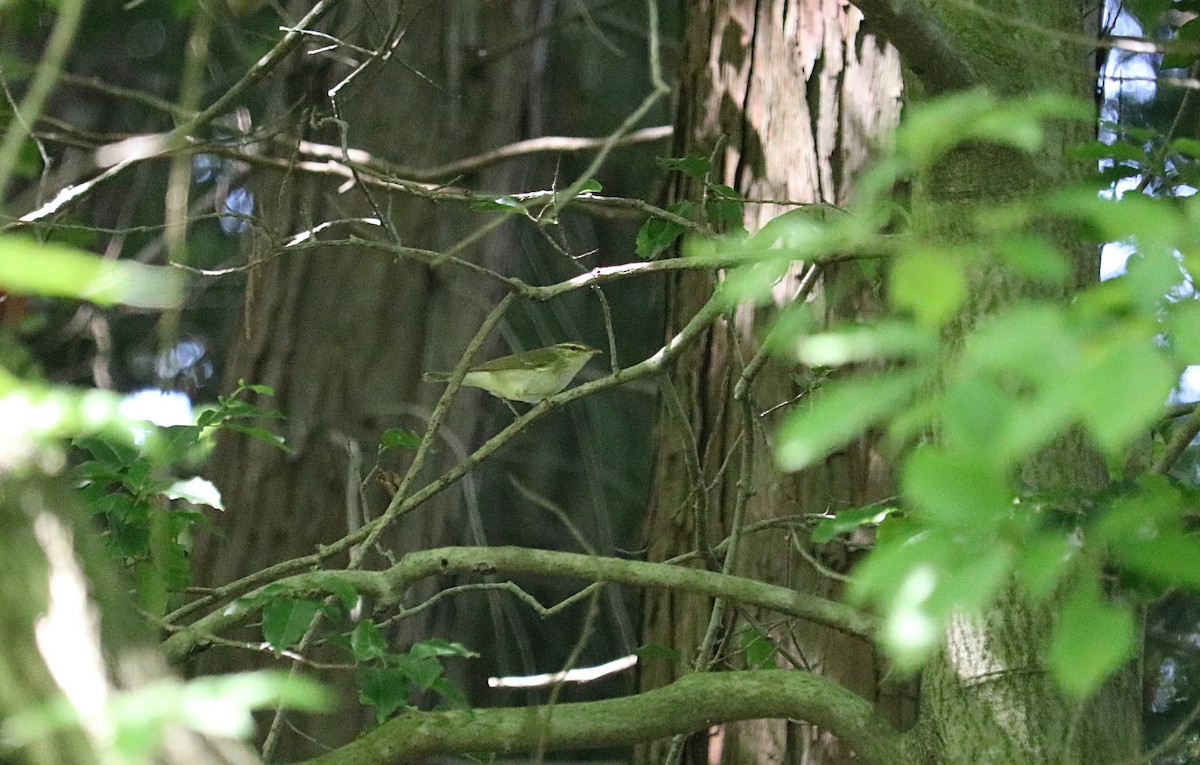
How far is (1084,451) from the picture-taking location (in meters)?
2.35

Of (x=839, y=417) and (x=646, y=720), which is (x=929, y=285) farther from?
(x=646, y=720)

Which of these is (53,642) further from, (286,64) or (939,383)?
(286,64)

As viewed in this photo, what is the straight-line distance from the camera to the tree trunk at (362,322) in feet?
16.1

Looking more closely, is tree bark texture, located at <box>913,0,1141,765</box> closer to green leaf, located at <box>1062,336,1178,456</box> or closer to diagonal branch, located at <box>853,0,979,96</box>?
diagonal branch, located at <box>853,0,979,96</box>

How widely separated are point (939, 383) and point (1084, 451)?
0.32m

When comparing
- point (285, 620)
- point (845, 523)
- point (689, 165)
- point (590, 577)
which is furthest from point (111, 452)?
point (845, 523)

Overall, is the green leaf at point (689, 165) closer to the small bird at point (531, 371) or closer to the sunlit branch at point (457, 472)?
the sunlit branch at point (457, 472)

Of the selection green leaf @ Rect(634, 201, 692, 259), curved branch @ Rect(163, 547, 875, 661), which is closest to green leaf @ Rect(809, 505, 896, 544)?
curved branch @ Rect(163, 547, 875, 661)

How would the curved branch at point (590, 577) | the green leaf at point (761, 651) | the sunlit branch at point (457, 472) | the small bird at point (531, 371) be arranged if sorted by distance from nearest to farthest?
the curved branch at point (590, 577)
the sunlit branch at point (457, 472)
the green leaf at point (761, 651)
the small bird at point (531, 371)

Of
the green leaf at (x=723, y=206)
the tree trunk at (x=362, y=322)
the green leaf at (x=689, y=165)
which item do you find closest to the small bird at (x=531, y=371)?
the tree trunk at (x=362, y=322)

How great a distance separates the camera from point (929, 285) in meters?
0.91

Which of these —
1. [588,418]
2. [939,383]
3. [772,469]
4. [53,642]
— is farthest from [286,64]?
[53,642]

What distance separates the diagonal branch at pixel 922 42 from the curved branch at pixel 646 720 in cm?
119

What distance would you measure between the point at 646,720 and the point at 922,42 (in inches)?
54.1
